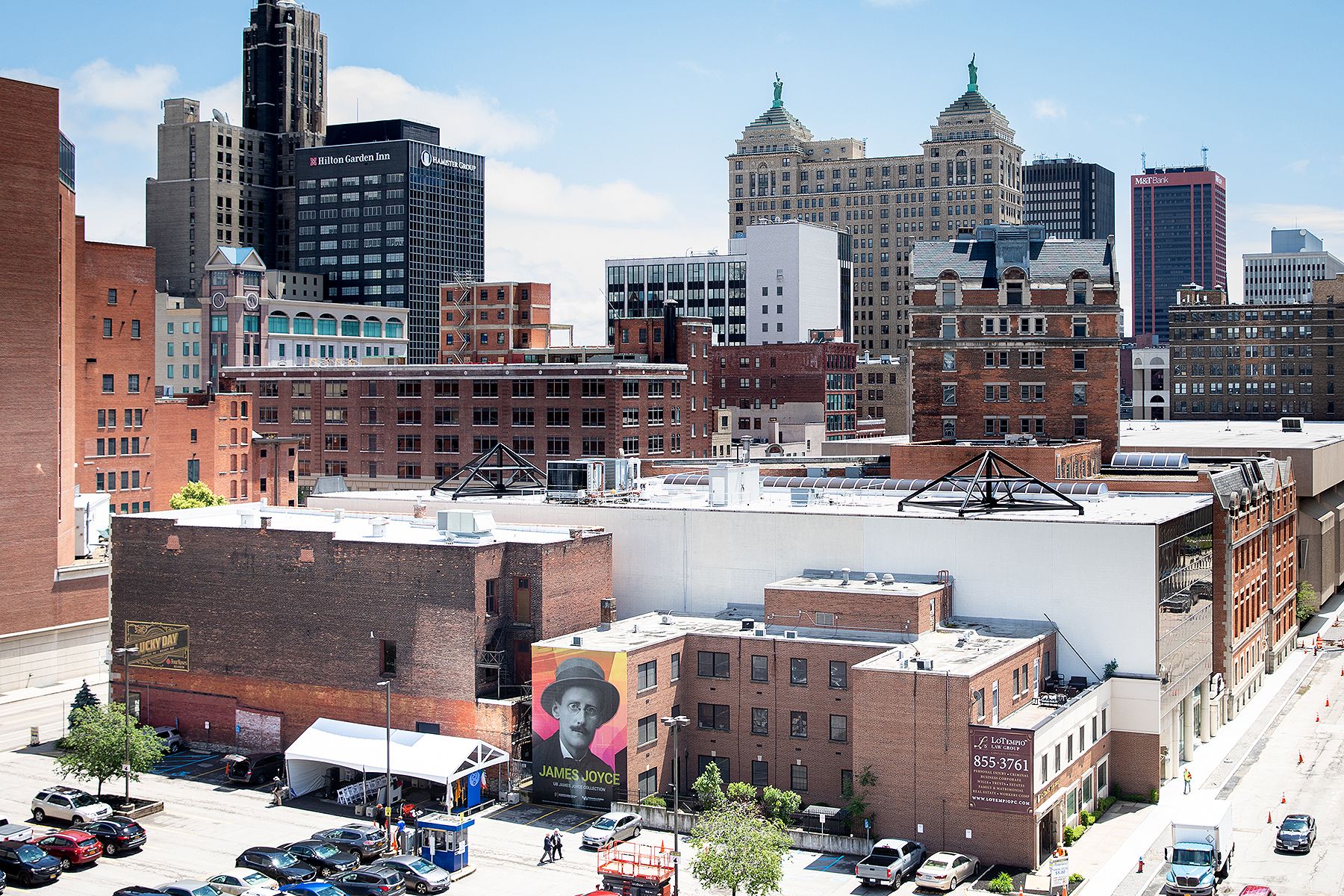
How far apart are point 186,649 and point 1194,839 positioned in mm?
53796

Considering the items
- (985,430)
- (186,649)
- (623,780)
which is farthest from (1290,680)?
(186,649)

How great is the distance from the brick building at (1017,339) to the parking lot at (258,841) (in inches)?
2422

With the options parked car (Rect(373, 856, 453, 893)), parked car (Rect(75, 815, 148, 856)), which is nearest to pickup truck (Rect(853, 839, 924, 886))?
parked car (Rect(373, 856, 453, 893))

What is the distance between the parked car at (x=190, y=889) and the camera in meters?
57.5

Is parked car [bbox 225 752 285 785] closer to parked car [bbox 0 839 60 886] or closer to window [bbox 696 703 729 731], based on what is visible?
parked car [bbox 0 839 60 886]

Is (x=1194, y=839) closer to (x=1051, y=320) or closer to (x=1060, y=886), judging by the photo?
(x=1060, y=886)

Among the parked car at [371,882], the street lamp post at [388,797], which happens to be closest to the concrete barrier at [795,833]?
the street lamp post at [388,797]

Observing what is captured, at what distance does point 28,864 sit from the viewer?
62.2 metres

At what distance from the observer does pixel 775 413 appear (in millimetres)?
194125

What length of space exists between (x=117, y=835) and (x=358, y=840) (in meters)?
10.8

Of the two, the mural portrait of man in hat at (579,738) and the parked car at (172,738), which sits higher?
the mural portrait of man in hat at (579,738)

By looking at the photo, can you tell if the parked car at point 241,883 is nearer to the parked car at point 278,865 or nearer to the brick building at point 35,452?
the parked car at point 278,865

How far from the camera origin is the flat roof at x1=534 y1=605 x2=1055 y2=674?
68.1m

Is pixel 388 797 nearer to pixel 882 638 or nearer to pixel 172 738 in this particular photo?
pixel 172 738
